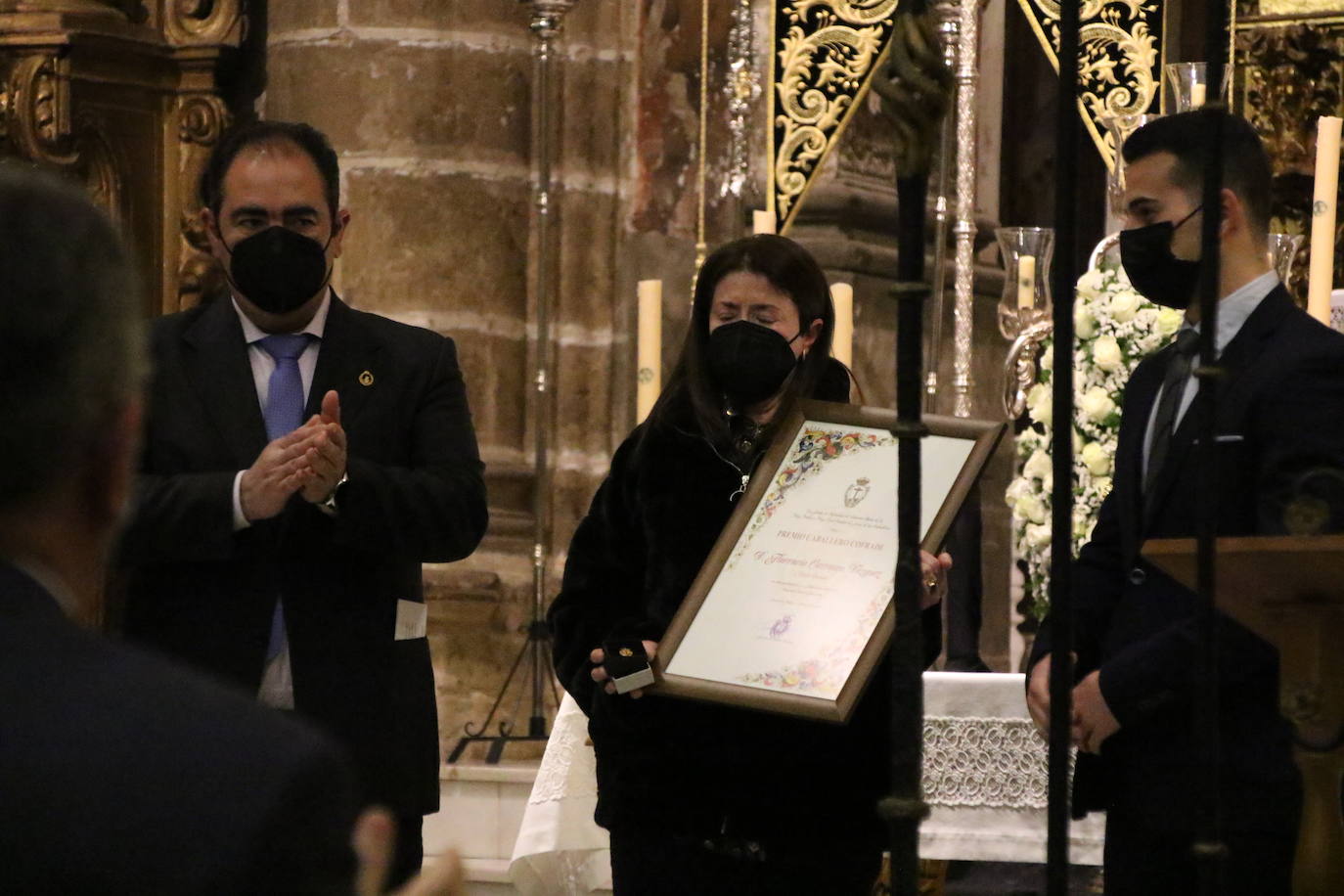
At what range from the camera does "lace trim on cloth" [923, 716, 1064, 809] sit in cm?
454

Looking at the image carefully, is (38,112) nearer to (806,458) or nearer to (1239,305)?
(806,458)

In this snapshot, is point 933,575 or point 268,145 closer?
point 933,575

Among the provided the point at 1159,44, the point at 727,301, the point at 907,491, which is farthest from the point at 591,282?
the point at 907,491

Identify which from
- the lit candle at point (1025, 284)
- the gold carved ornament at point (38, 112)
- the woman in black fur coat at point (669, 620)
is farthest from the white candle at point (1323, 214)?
the gold carved ornament at point (38, 112)

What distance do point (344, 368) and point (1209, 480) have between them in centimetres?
152

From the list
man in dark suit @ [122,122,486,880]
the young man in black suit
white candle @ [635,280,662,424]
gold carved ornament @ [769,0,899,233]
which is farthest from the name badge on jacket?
gold carved ornament @ [769,0,899,233]

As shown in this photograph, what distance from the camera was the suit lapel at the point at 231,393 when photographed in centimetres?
323

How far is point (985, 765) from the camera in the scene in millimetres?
4543

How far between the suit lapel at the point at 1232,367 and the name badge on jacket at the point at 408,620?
1110 mm

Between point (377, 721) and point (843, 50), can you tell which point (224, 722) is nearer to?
point (377, 721)

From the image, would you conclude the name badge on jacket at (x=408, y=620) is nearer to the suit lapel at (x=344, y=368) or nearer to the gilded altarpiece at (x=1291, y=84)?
the suit lapel at (x=344, y=368)

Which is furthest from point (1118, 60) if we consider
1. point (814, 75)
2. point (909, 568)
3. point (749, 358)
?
point (909, 568)

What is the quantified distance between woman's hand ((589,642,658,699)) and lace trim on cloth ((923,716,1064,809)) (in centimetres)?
138

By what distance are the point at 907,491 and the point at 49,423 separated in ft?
3.24
